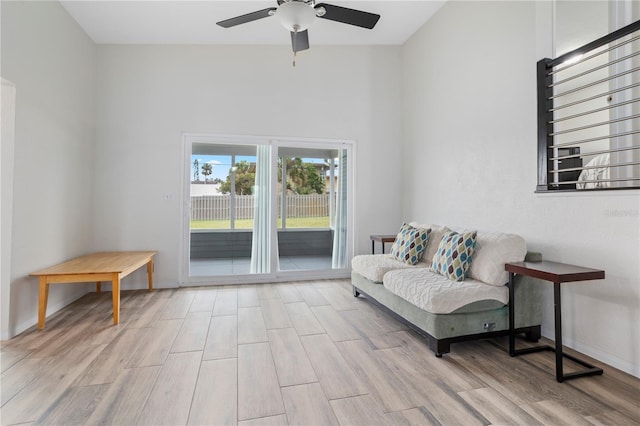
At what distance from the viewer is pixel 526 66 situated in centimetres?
282

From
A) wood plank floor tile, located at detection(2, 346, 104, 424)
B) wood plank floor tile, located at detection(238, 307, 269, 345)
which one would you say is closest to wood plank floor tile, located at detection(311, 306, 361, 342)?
wood plank floor tile, located at detection(238, 307, 269, 345)

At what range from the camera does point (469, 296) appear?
238 centimetres

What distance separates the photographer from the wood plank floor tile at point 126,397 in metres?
1.61

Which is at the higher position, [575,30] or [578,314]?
[575,30]

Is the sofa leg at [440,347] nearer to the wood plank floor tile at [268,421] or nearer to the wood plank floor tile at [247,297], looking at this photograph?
the wood plank floor tile at [268,421]

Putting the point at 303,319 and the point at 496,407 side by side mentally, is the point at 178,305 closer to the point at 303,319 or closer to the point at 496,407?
the point at 303,319

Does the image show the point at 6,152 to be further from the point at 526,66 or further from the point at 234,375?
the point at 526,66

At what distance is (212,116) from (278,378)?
351 centimetres

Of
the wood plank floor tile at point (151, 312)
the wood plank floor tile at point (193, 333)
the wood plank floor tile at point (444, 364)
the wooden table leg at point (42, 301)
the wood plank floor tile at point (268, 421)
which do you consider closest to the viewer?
the wood plank floor tile at point (268, 421)

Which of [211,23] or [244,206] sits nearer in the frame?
[211,23]

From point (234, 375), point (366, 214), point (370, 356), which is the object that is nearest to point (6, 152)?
point (234, 375)

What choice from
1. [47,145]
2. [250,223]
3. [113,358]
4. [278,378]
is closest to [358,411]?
[278,378]

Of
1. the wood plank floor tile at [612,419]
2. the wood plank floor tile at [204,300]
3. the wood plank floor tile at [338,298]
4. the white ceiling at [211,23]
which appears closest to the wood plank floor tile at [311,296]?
the wood plank floor tile at [338,298]

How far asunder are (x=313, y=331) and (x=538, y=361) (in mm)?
1684
